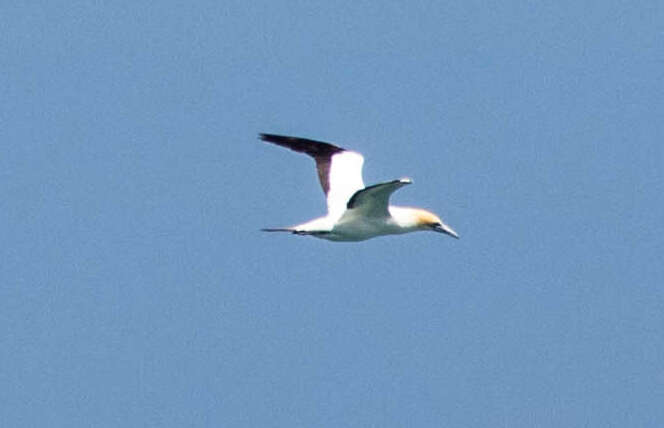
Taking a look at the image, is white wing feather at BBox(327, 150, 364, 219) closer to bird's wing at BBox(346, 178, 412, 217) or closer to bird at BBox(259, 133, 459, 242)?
bird at BBox(259, 133, 459, 242)

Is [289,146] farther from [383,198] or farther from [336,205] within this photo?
[383,198]

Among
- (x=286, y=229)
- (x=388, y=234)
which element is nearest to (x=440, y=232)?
(x=388, y=234)

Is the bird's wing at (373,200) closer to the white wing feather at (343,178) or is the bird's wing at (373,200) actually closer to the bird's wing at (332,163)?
the white wing feather at (343,178)

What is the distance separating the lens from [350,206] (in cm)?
3884

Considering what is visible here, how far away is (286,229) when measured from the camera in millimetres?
39562

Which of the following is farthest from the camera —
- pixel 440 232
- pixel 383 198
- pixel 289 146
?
pixel 289 146

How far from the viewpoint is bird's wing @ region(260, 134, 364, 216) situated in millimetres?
43781

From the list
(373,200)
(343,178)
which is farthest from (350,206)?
(343,178)

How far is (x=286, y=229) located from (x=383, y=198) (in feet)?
9.51

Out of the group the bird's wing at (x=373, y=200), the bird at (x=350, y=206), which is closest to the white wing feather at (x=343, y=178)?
the bird at (x=350, y=206)

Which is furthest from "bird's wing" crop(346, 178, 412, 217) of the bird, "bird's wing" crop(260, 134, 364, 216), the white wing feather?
"bird's wing" crop(260, 134, 364, 216)

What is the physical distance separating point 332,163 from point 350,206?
610 centimetres

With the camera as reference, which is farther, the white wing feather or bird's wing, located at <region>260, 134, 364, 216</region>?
bird's wing, located at <region>260, 134, 364, 216</region>

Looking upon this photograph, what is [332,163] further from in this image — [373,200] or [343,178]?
[373,200]
